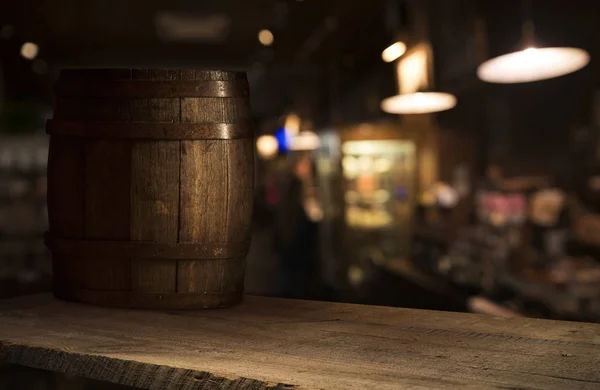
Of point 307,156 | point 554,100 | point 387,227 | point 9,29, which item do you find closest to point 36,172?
point 9,29

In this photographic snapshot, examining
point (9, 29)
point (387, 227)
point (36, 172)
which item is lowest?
point (387, 227)

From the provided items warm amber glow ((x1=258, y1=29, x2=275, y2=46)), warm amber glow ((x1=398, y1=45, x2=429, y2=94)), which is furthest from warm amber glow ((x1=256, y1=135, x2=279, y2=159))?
warm amber glow ((x1=398, y1=45, x2=429, y2=94))

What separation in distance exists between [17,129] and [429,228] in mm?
7532

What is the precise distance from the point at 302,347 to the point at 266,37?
10.6 metres

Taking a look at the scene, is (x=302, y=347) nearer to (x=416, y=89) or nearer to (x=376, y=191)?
(x=416, y=89)

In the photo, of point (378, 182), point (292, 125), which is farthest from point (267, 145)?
point (378, 182)

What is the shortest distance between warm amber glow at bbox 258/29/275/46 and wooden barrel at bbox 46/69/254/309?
9.39m

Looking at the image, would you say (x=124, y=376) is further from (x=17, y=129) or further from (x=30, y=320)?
(x=17, y=129)

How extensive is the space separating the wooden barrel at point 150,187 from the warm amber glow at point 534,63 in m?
2.25

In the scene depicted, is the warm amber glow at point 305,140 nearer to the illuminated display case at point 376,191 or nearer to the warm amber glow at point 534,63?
the illuminated display case at point 376,191

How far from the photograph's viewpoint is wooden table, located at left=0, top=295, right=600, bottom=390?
1.38 meters

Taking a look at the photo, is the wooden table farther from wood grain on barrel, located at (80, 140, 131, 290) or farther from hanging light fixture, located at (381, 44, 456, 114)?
hanging light fixture, located at (381, 44, 456, 114)

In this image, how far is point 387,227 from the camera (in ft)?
41.1

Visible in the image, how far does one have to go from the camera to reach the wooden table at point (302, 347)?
4.54ft
